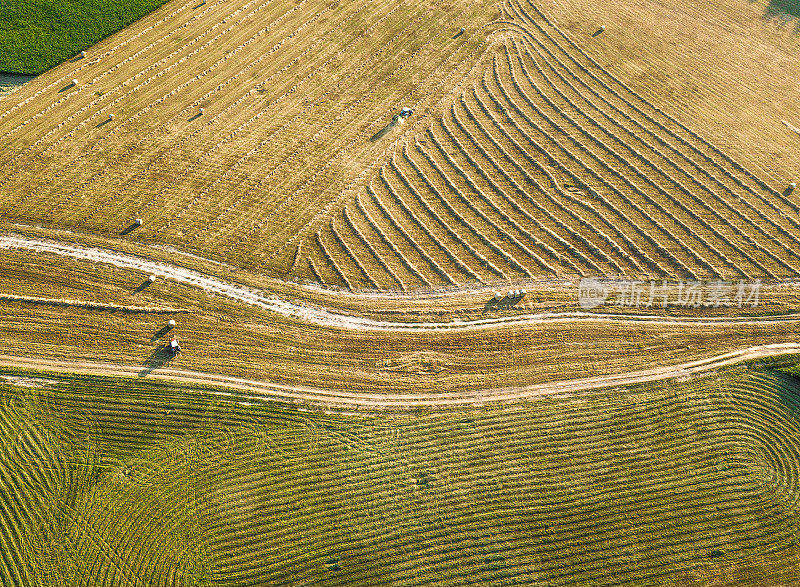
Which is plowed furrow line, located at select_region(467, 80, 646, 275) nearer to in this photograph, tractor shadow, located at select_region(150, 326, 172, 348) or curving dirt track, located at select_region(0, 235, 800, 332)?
curving dirt track, located at select_region(0, 235, 800, 332)

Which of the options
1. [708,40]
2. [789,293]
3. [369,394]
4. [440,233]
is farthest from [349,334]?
[708,40]

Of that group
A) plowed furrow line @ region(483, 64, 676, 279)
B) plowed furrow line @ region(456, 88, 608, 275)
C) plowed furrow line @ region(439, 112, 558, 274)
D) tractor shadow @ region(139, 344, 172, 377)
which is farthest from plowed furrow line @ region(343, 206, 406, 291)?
plowed furrow line @ region(483, 64, 676, 279)

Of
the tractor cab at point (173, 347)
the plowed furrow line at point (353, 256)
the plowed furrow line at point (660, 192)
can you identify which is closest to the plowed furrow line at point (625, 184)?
the plowed furrow line at point (660, 192)

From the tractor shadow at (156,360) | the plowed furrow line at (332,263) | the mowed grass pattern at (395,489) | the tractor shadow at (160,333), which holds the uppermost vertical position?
the plowed furrow line at (332,263)

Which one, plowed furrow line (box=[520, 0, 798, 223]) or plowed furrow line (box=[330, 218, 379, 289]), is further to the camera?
plowed furrow line (box=[520, 0, 798, 223])

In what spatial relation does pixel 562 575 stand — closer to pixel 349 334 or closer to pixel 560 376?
pixel 560 376

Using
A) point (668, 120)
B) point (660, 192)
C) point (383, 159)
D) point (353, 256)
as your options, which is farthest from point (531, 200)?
point (668, 120)

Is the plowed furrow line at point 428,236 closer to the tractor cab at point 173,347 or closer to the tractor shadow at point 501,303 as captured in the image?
the tractor shadow at point 501,303
